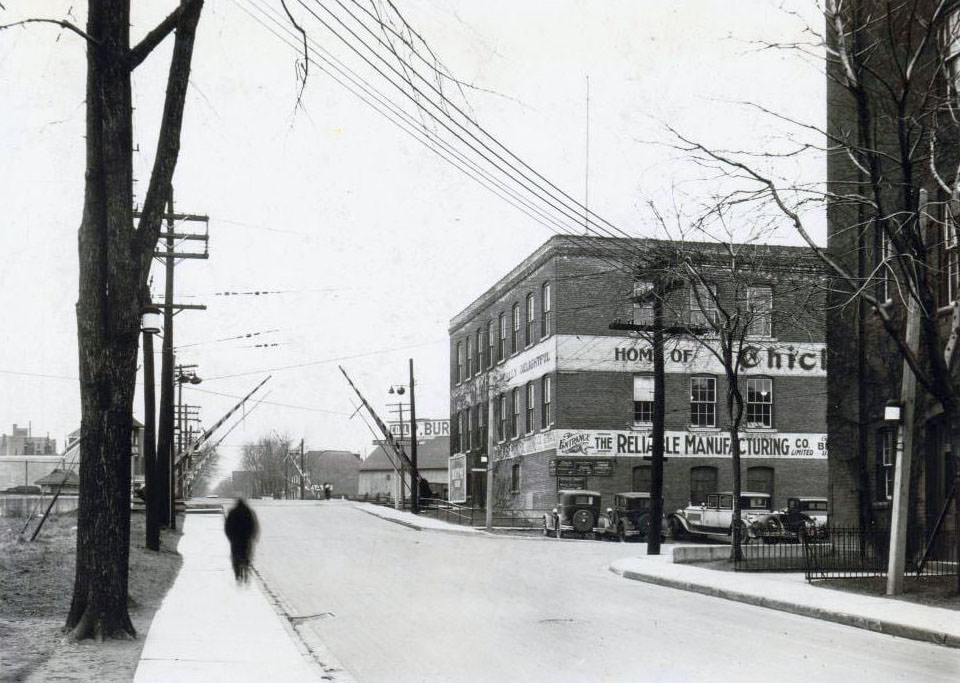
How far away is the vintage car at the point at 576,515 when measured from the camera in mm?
38094

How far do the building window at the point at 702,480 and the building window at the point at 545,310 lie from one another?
7.95 metres

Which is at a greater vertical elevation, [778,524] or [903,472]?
[903,472]

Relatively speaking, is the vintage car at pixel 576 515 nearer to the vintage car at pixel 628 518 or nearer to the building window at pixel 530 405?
the vintage car at pixel 628 518

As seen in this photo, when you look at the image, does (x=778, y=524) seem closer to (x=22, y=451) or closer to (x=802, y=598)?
(x=802, y=598)

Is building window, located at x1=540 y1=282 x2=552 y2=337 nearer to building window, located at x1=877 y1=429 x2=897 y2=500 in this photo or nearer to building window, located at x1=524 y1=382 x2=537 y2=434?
building window, located at x1=524 y1=382 x2=537 y2=434

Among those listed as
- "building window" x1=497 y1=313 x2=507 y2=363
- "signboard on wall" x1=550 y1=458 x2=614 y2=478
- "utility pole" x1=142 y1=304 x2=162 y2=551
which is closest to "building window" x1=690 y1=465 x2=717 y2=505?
"signboard on wall" x1=550 y1=458 x2=614 y2=478

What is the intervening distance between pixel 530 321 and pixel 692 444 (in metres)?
8.33

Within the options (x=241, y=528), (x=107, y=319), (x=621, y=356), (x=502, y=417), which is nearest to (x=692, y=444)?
(x=621, y=356)

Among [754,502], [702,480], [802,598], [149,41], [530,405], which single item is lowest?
[754,502]

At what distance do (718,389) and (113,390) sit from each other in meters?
36.6

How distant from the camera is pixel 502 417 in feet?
A: 165

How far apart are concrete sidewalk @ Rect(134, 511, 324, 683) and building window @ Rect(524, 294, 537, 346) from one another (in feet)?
90.0

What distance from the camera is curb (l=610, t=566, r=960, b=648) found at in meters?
12.5

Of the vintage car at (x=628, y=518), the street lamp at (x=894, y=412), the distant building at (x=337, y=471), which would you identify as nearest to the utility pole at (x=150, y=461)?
the street lamp at (x=894, y=412)
